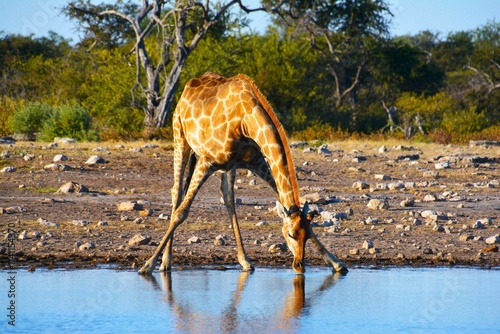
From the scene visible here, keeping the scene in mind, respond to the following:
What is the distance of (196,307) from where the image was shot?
6.54m

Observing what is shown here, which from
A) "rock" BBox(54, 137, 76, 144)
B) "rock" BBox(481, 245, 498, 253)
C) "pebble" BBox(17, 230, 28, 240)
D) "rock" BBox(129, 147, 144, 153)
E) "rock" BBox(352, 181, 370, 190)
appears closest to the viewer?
"rock" BBox(481, 245, 498, 253)

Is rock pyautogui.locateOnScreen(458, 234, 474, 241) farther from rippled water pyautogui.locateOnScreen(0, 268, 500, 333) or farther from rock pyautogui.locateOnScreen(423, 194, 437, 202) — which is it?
rock pyautogui.locateOnScreen(423, 194, 437, 202)

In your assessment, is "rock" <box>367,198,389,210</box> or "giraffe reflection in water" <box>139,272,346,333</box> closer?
"giraffe reflection in water" <box>139,272,346,333</box>

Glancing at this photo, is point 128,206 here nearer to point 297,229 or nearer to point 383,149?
point 297,229

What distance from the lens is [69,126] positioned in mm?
21938

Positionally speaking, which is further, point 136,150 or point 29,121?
point 29,121

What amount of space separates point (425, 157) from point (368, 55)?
70.1 ft

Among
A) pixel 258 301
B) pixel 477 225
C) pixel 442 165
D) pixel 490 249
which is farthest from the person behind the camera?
pixel 442 165

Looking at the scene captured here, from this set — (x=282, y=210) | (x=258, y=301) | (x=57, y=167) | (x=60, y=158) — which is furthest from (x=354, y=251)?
(x=60, y=158)

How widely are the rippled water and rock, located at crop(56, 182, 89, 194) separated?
15.7 feet

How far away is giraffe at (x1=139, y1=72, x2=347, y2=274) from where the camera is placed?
23.9ft

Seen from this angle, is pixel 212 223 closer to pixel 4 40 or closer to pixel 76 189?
pixel 76 189

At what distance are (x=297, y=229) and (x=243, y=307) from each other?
Result: 3.07 ft

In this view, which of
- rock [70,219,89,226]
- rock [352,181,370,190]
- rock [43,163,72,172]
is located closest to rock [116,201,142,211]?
rock [70,219,89,226]
